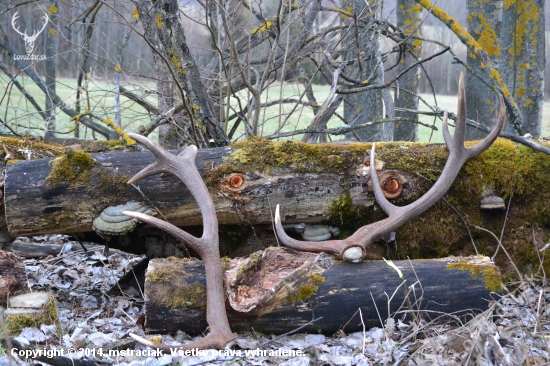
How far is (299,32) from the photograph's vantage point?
618 centimetres

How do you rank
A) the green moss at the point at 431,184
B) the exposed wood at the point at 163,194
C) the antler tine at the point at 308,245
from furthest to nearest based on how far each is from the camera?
1. the green moss at the point at 431,184
2. the exposed wood at the point at 163,194
3. the antler tine at the point at 308,245

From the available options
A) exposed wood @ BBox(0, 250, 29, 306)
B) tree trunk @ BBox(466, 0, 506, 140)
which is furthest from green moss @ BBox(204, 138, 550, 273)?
tree trunk @ BBox(466, 0, 506, 140)

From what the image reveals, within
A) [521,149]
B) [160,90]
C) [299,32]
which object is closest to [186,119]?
[160,90]

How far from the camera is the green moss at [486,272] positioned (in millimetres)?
3613

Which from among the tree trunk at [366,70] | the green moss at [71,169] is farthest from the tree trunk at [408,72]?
the green moss at [71,169]

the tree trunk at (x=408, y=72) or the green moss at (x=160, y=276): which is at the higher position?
the tree trunk at (x=408, y=72)

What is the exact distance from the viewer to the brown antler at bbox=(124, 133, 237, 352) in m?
3.28

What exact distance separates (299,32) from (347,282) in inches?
137

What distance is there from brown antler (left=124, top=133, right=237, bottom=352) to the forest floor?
0.11 metres

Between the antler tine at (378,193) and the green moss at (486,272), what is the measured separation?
61 centimetres

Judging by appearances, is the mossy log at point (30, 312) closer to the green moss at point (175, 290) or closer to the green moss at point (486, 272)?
the green moss at point (175, 290)

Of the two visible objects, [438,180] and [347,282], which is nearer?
[347,282]

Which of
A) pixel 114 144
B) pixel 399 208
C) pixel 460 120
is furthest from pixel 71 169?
pixel 460 120

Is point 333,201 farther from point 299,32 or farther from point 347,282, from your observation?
point 299,32
